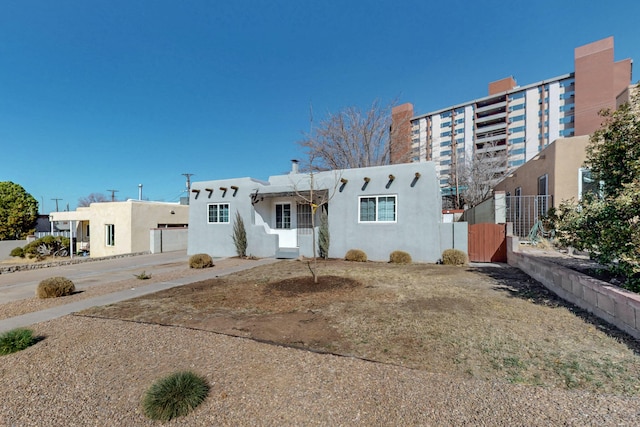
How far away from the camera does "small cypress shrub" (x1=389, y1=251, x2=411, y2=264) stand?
451 inches

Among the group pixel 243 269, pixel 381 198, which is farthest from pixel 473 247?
pixel 243 269

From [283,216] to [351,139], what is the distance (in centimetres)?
1310

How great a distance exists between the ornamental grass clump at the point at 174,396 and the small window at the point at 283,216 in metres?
12.3

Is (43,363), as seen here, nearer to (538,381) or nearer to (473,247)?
(538,381)

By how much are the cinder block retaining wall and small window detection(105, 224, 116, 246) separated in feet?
78.5

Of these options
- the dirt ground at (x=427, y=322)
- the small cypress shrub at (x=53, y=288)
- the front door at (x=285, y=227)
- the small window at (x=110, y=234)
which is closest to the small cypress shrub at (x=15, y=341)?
the dirt ground at (x=427, y=322)

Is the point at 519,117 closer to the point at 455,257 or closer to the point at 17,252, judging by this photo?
the point at 455,257

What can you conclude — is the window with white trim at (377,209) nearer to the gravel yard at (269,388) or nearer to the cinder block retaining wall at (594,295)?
the cinder block retaining wall at (594,295)

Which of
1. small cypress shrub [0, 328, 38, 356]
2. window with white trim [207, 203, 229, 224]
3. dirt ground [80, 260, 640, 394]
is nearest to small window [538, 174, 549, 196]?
dirt ground [80, 260, 640, 394]

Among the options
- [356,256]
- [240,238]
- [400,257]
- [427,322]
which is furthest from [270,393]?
[240,238]

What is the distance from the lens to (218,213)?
15.9m

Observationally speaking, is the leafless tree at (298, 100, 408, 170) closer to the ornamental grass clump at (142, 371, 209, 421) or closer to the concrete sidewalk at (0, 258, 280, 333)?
the concrete sidewalk at (0, 258, 280, 333)

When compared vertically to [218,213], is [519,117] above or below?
above

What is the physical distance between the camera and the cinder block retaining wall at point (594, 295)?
3.86 m
